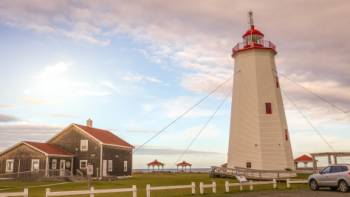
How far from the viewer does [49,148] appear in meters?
45.3

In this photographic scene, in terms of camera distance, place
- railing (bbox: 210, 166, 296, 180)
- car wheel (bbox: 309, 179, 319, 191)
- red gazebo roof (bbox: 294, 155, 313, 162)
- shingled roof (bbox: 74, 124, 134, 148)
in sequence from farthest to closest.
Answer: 1. red gazebo roof (bbox: 294, 155, 313, 162)
2. shingled roof (bbox: 74, 124, 134, 148)
3. railing (bbox: 210, 166, 296, 180)
4. car wheel (bbox: 309, 179, 319, 191)

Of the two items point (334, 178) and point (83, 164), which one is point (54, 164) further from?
point (334, 178)

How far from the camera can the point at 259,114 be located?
3781 cm

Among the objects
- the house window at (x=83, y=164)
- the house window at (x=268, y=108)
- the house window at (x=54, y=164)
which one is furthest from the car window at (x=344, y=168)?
the house window at (x=54, y=164)

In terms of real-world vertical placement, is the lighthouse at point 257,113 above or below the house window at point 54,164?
above

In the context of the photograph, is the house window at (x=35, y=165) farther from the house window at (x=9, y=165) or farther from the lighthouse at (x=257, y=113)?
the lighthouse at (x=257, y=113)

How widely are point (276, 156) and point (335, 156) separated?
614 centimetres

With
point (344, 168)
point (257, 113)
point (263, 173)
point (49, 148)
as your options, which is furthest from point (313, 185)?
point (49, 148)

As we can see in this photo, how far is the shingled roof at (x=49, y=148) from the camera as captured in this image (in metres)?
43.8

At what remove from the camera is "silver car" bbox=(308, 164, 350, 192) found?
23125 mm

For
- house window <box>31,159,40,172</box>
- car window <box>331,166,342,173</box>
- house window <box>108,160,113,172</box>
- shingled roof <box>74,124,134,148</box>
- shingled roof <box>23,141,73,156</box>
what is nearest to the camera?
car window <box>331,166,342,173</box>

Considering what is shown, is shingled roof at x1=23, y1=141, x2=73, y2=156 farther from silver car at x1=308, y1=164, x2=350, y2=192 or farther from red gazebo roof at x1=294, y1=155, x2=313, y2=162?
red gazebo roof at x1=294, y1=155, x2=313, y2=162

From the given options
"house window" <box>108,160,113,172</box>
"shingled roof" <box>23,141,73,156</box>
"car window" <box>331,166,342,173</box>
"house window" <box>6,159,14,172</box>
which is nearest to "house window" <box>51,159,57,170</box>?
"shingled roof" <box>23,141,73,156</box>

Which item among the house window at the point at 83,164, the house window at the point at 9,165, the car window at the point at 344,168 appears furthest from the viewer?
the house window at the point at 83,164
